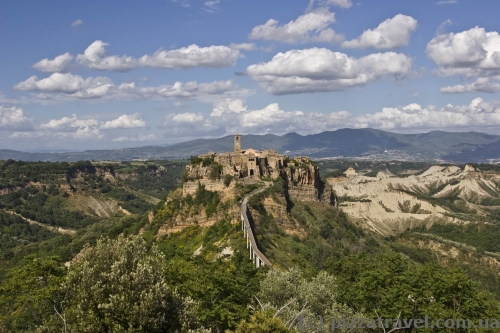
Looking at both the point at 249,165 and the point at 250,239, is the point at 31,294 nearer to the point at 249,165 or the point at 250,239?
the point at 250,239

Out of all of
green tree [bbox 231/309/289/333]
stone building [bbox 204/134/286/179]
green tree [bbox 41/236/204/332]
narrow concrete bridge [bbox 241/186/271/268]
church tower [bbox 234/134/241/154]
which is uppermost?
church tower [bbox 234/134/241/154]

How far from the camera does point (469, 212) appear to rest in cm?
19962

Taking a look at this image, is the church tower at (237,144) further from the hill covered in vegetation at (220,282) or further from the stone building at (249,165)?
the hill covered in vegetation at (220,282)

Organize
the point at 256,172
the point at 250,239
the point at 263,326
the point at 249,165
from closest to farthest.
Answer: the point at 263,326
the point at 250,239
the point at 256,172
the point at 249,165

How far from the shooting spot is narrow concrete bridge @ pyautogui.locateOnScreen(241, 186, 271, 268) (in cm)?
5388

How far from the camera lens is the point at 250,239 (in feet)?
195

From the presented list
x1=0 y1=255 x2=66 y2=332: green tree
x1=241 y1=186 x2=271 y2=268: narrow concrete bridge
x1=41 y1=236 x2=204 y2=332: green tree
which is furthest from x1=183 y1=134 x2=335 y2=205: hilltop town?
x1=41 y1=236 x2=204 y2=332: green tree

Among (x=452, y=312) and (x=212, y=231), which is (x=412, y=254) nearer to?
(x=212, y=231)

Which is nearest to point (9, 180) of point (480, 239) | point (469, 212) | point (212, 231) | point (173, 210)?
point (173, 210)

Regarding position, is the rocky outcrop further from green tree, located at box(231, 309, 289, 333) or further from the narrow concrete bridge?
green tree, located at box(231, 309, 289, 333)

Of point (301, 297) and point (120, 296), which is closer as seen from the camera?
point (120, 296)

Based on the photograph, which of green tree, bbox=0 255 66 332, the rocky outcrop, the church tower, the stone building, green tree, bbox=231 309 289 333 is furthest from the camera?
the church tower

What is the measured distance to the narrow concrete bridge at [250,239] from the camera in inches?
2121

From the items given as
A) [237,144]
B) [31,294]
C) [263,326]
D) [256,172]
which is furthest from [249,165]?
[263,326]
